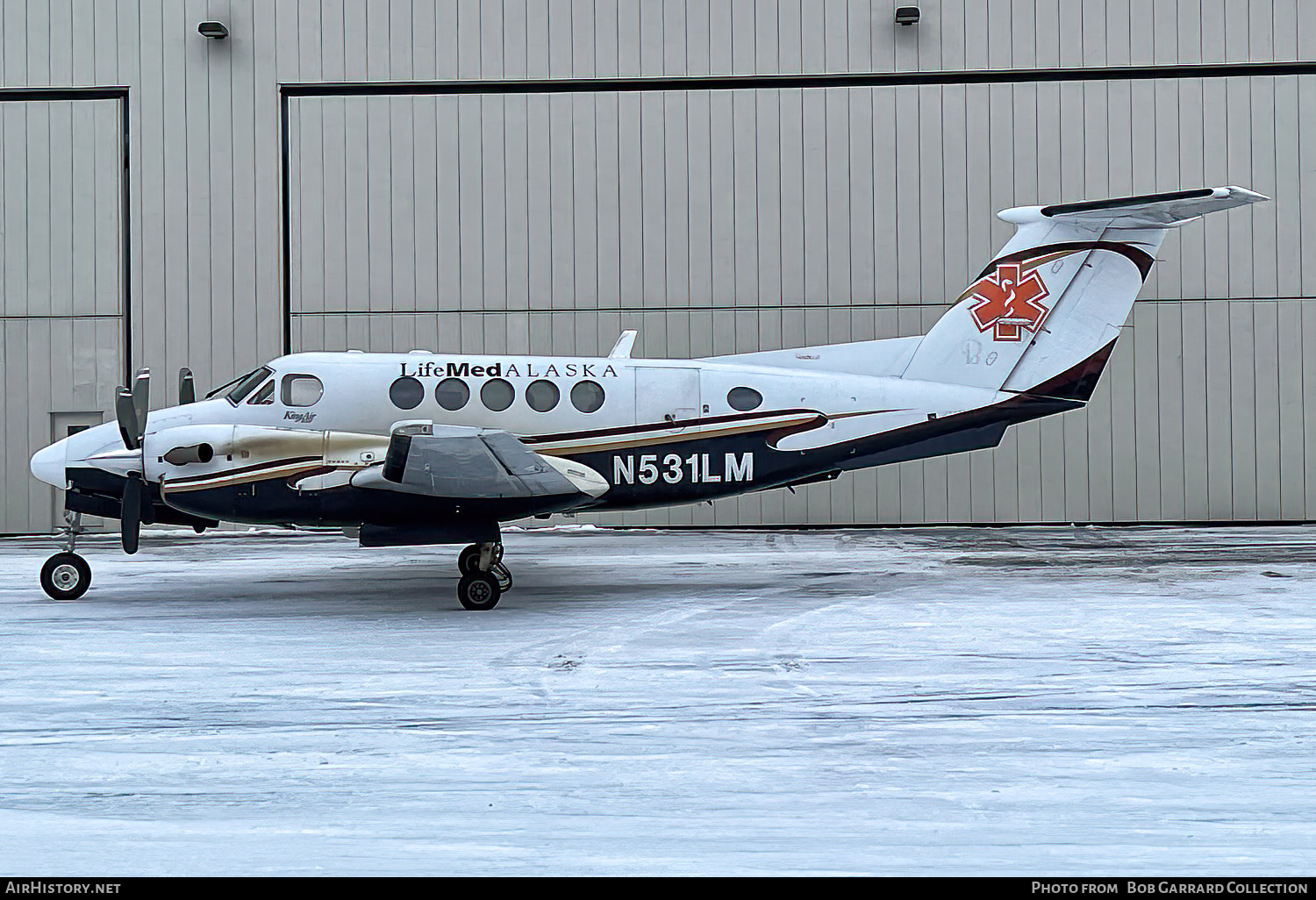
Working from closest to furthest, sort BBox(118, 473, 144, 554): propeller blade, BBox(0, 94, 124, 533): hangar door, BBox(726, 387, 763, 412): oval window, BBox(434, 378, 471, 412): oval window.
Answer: BBox(118, 473, 144, 554): propeller blade < BBox(434, 378, 471, 412): oval window < BBox(726, 387, 763, 412): oval window < BBox(0, 94, 124, 533): hangar door

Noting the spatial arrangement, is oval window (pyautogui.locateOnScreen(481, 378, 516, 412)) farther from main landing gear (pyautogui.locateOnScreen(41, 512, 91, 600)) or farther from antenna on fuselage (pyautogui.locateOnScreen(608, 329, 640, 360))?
main landing gear (pyautogui.locateOnScreen(41, 512, 91, 600))

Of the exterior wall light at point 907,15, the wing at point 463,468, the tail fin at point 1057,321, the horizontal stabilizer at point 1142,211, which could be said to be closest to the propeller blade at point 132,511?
the wing at point 463,468

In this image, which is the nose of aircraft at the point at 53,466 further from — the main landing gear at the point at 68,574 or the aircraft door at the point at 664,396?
the aircraft door at the point at 664,396

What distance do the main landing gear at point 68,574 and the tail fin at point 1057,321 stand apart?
27.8 ft

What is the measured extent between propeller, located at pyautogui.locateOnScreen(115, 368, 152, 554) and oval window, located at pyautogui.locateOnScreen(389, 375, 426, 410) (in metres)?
2.19

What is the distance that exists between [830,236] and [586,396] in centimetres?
755

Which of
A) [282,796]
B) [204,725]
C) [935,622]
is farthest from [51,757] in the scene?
[935,622]

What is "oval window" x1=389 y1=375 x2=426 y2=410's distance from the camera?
34.3 feet

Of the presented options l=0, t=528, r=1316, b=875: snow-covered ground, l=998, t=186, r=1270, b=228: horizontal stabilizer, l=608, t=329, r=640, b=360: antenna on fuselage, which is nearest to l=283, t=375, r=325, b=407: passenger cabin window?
l=0, t=528, r=1316, b=875: snow-covered ground

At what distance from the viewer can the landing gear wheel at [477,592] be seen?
31.1 feet

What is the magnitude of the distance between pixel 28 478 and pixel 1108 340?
15.6 metres

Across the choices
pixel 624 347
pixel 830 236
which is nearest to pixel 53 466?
pixel 624 347

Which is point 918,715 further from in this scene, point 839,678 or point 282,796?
point 282,796

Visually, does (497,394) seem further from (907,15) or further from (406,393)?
(907,15)
